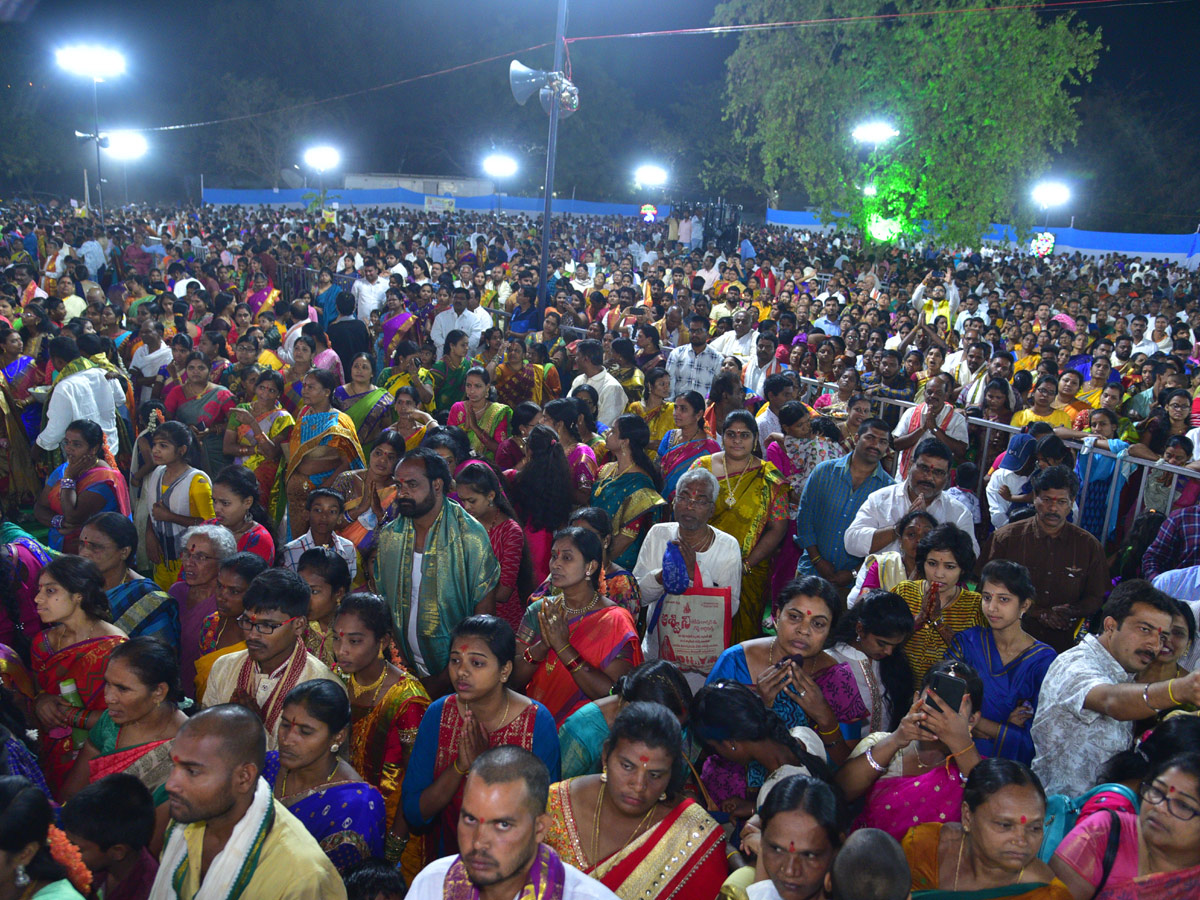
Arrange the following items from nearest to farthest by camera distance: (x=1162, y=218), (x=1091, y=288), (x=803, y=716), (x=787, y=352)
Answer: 1. (x=803, y=716)
2. (x=787, y=352)
3. (x=1091, y=288)
4. (x=1162, y=218)

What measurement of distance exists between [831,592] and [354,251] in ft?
46.4

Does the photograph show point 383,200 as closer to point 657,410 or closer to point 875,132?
point 875,132

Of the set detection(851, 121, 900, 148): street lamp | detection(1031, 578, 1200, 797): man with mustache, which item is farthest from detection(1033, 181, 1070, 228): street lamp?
detection(1031, 578, 1200, 797): man with mustache

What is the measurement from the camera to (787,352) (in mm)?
8508

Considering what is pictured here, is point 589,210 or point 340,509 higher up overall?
point 589,210

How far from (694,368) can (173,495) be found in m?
4.28

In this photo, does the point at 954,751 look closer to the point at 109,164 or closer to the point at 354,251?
the point at 354,251

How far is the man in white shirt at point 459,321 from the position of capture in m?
9.62

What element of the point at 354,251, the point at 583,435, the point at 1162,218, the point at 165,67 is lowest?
the point at 583,435

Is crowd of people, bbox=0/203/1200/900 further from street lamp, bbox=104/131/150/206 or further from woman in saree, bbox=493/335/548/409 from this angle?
street lamp, bbox=104/131/150/206

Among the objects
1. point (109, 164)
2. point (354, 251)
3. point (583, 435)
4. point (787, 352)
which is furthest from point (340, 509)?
point (109, 164)

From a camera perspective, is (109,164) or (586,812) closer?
(586,812)

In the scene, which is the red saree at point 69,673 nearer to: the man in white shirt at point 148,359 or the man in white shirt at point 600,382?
the man in white shirt at point 600,382

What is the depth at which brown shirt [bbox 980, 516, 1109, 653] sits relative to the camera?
420cm
